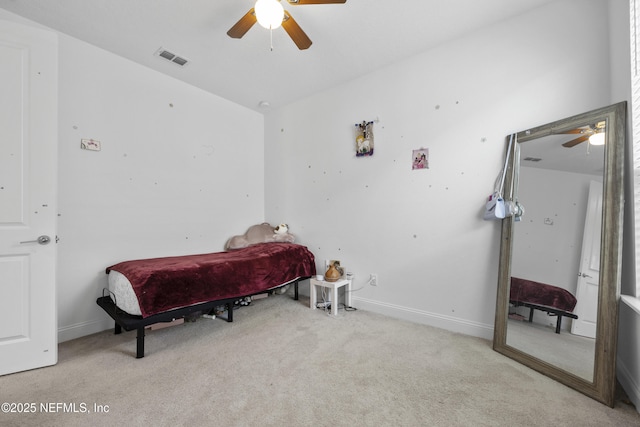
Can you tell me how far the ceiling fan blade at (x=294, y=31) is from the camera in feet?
5.68

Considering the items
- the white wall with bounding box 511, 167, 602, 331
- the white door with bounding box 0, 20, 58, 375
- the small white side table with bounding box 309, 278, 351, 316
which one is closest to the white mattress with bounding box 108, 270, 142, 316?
the white door with bounding box 0, 20, 58, 375

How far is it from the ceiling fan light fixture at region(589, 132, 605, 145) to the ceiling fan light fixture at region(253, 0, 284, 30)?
82.8 inches

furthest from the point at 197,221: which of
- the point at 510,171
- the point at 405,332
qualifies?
the point at 510,171

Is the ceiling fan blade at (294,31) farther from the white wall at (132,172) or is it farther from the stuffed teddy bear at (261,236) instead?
the stuffed teddy bear at (261,236)

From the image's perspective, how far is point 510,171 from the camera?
206 centimetres

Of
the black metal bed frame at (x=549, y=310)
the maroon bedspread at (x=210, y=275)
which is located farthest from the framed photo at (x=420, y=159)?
the maroon bedspread at (x=210, y=275)

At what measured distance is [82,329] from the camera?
7.42 ft

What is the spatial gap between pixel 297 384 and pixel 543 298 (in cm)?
181

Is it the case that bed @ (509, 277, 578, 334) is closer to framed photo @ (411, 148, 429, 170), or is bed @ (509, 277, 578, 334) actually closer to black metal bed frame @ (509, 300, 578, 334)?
black metal bed frame @ (509, 300, 578, 334)

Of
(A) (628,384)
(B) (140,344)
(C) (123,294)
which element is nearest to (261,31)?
(C) (123,294)

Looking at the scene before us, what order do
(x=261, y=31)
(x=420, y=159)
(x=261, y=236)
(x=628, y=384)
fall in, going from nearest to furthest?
(x=628, y=384)
(x=261, y=31)
(x=420, y=159)
(x=261, y=236)

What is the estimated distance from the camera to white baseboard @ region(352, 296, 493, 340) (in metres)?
2.23

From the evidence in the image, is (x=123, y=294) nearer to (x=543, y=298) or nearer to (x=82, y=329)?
(x=82, y=329)

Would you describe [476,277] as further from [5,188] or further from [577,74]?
[5,188]
